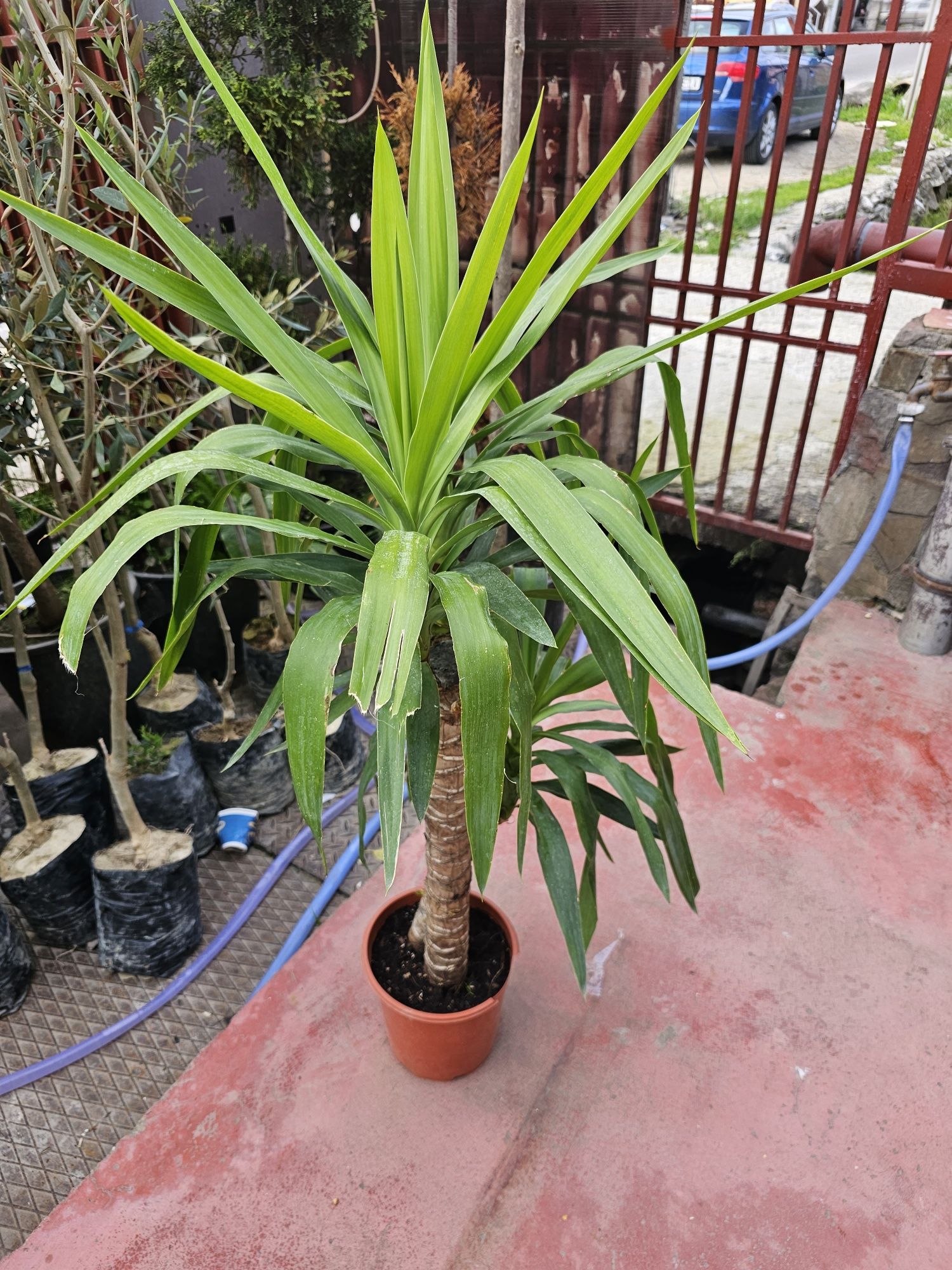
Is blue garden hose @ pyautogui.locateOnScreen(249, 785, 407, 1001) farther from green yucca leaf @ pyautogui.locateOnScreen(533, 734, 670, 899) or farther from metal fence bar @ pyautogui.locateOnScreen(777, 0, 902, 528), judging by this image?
metal fence bar @ pyautogui.locateOnScreen(777, 0, 902, 528)

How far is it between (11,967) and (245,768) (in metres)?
0.71

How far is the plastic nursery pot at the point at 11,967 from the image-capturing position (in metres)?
1.87

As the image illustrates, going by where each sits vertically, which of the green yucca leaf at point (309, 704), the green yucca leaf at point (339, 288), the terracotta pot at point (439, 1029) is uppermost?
the green yucca leaf at point (339, 288)

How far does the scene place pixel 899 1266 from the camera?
131cm

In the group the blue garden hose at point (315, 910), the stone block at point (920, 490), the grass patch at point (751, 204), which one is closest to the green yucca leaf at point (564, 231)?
the blue garden hose at point (315, 910)

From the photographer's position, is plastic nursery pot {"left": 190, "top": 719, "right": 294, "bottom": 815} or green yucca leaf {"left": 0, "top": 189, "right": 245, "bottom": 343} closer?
green yucca leaf {"left": 0, "top": 189, "right": 245, "bottom": 343}

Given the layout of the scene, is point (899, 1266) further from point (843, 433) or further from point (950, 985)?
point (843, 433)

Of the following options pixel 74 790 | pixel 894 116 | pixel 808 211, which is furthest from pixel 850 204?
pixel 894 116

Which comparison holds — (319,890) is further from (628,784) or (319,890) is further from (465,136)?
(465,136)

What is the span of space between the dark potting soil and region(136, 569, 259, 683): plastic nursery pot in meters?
1.43

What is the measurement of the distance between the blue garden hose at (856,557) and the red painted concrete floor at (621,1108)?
0.73 m

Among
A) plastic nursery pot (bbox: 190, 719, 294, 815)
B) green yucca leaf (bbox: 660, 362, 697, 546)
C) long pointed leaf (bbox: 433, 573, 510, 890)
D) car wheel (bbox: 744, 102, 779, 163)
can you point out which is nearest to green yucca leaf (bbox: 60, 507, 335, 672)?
long pointed leaf (bbox: 433, 573, 510, 890)

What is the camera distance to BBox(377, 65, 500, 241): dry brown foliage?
2484 millimetres

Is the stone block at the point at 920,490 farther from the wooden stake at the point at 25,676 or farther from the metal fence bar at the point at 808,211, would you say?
the wooden stake at the point at 25,676
